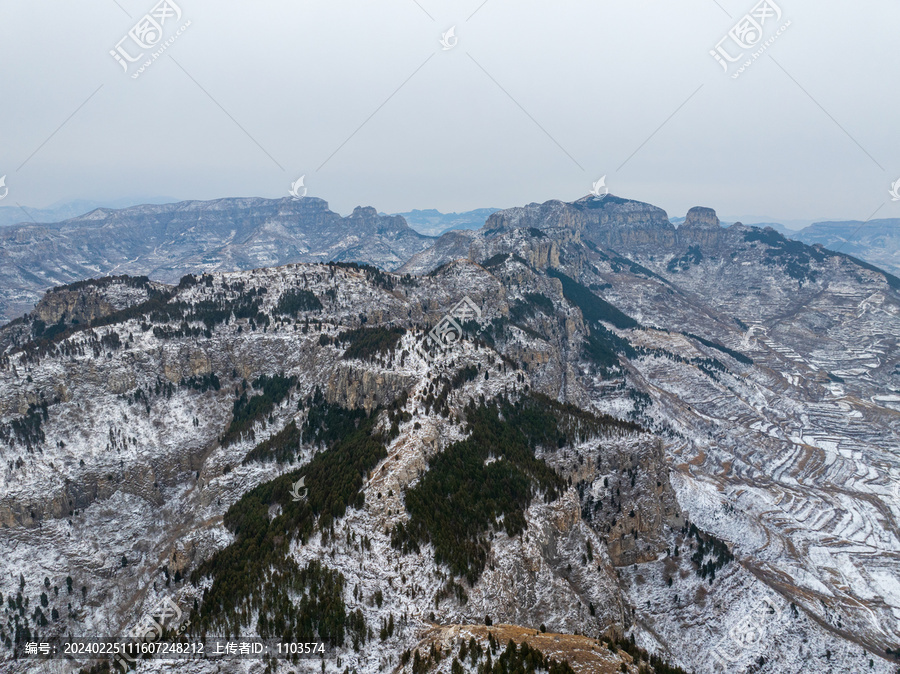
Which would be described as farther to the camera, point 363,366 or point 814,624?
point 363,366

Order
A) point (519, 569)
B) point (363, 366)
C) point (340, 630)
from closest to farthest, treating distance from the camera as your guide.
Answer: point (340, 630)
point (519, 569)
point (363, 366)

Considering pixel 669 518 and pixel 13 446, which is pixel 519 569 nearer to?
pixel 669 518

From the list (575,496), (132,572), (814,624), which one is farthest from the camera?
(132,572)

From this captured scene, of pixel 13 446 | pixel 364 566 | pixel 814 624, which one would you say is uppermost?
pixel 13 446

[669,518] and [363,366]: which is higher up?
[363,366]

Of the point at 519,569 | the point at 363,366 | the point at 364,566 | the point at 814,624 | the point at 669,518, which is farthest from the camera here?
the point at 363,366

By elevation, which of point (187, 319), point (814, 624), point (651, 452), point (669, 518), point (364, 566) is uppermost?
point (187, 319)

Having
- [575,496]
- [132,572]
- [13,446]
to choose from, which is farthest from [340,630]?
[13,446]

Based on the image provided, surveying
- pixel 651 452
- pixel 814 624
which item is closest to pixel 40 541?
pixel 651 452

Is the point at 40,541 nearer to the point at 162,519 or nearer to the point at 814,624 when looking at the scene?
the point at 162,519
